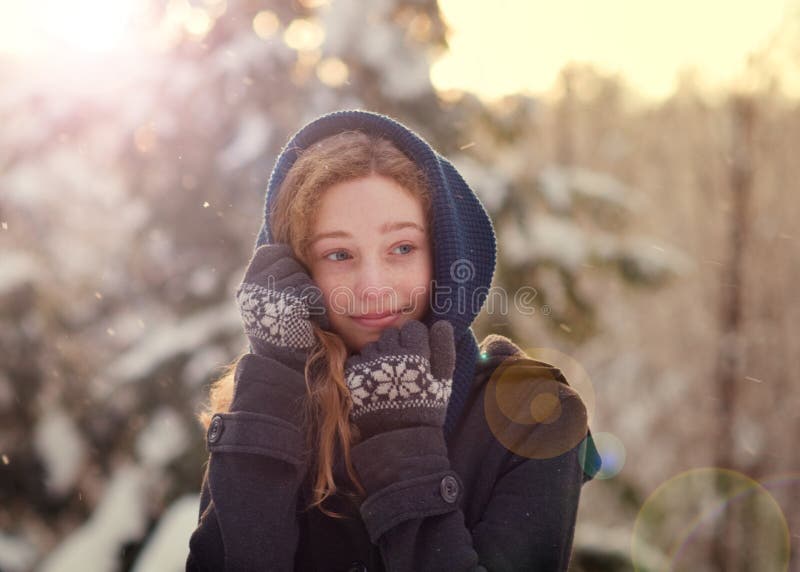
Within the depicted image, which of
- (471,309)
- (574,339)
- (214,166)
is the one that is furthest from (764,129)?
(471,309)

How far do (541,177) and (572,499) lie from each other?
230 centimetres

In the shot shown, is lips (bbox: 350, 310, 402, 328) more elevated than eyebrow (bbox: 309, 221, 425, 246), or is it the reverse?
eyebrow (bbox: 309, 221, 425, 246)

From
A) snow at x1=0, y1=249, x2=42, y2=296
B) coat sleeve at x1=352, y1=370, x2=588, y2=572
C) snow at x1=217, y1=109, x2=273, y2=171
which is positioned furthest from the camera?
snow at x1=217, y1=109, x2=273, y2=171

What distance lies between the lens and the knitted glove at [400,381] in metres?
1.57

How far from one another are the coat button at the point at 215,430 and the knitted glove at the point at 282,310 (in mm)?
201

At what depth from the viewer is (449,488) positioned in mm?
1496

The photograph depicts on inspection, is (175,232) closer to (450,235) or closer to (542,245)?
(542,245)

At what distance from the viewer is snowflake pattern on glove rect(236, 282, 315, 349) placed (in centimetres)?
169

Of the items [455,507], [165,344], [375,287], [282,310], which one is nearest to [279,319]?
[282,310]

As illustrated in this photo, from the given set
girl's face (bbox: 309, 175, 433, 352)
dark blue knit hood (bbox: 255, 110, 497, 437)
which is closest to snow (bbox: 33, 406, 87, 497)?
dark blue knit hood (bbox: 255, 110, 497, 437)

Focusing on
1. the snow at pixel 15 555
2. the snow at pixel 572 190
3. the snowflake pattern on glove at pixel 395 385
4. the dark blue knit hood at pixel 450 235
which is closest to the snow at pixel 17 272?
the snow at pixel 15 555

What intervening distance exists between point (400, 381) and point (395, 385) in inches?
0.6

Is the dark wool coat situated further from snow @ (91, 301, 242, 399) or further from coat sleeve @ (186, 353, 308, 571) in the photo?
snow @ (91, 301, 242, 399)

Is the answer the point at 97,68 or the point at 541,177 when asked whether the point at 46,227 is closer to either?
the point at 97,68
